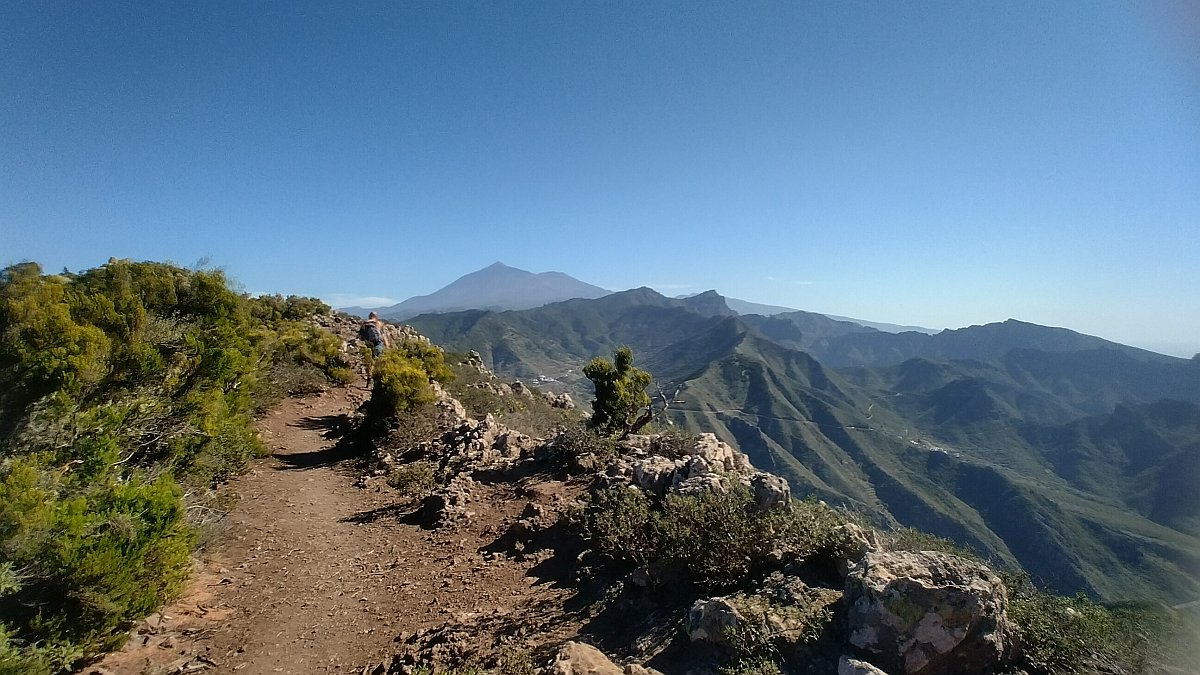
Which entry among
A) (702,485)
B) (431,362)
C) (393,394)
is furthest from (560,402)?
(702,485)

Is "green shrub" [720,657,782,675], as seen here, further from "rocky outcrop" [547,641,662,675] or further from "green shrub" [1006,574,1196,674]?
"green shrub" [1006,574,1196,674]

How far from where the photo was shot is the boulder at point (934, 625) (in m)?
3.50

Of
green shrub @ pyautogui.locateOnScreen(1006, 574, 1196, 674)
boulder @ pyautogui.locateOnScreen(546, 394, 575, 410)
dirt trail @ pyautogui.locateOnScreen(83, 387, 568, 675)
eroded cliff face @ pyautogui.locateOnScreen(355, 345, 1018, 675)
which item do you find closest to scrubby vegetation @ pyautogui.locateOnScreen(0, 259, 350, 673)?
dirt trail @ pyautogui.locateOnScreen(83, 387, 568, 675)

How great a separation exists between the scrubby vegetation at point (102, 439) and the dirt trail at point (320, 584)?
2.00 feet

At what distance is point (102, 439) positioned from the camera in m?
5.16

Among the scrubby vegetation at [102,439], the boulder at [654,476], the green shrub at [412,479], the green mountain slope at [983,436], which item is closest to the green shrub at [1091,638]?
the boulder at [654,476]

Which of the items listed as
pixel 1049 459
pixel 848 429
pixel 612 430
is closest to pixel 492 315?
pixel 848 429

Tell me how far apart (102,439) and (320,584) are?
2.86 meters

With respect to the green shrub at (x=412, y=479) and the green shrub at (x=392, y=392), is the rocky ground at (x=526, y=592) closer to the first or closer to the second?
the green shrub at (x=412, y=479)

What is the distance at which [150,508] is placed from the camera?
15.3 ft

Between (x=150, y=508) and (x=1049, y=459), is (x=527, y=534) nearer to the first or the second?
(x=150, y=508)

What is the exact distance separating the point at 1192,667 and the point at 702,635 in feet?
10.3

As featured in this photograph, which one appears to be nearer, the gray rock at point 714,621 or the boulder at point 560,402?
the gray rock at point 714,621

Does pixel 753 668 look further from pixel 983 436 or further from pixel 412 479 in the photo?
pixel 983 436
